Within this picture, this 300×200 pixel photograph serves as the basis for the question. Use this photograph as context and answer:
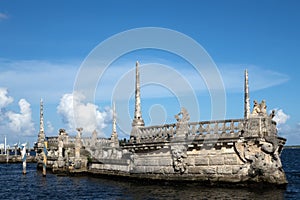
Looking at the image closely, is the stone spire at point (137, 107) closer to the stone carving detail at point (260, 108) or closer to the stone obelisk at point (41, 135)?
the stone carving detail at point (260, 108)

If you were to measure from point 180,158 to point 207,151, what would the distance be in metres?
2.34

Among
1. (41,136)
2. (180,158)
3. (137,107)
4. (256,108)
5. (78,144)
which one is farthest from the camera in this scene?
(41,136)

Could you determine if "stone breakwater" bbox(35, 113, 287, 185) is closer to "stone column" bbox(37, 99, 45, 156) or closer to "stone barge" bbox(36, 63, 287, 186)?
"stone barge" bbox(36, 63, 287, 186)

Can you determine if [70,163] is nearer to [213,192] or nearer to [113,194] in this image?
[113,194]

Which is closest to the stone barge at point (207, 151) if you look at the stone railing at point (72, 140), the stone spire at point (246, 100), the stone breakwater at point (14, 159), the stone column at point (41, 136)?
the stone spire at point (246, 100)

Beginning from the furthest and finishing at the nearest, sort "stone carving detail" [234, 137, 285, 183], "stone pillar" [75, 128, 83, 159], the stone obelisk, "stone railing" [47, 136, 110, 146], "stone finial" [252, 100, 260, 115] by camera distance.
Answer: the stone obelisk → "stone railing" [47, 136, 110, 146] → "stone pillar" [75, 128, 83, 159] → "stone finial" [252, 100, 260, 115] → "stone carving detail" [234, 137, 285, 183]

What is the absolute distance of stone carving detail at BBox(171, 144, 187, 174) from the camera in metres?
32.7

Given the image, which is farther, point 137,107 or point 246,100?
point 137,107

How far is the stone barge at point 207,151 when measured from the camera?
29.6 m

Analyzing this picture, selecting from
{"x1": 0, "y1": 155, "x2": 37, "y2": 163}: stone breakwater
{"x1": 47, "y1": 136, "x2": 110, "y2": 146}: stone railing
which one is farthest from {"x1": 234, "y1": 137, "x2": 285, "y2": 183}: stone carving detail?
{"x1": 0, "y1": 155, "x2": 37, "y2": 163}: stone breakwater

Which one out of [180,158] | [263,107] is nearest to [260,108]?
[263,107]

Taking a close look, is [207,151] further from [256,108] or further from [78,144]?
[78,144]

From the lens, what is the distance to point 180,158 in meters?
32.8

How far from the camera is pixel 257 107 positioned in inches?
1187
